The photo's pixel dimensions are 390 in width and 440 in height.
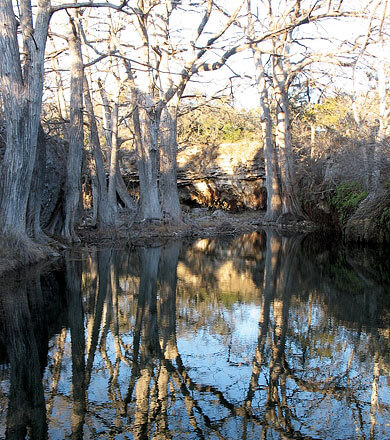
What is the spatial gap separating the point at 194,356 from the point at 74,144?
43.6ft

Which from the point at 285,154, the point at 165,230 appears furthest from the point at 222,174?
the point at 165,230

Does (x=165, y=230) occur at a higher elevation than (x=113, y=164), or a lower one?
lower

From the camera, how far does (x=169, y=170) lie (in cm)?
2247

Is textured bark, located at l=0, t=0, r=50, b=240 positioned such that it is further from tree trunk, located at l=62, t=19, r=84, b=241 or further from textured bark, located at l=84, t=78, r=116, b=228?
textured bark, located at l=84, t=78, r=116, b=228

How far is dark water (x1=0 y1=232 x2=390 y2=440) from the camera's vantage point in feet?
13.7

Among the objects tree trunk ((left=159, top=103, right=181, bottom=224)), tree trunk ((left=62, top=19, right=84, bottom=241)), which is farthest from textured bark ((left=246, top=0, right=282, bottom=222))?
tree trunk ((left=62, top=19, right=84, bottom=241))

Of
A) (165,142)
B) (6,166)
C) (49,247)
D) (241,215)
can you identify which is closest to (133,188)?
(241,215)

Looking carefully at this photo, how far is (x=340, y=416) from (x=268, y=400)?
2.03 ft

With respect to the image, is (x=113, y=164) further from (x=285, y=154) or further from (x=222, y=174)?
(x=222, y=174)

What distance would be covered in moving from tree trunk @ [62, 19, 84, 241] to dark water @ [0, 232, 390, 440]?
644 centimetres

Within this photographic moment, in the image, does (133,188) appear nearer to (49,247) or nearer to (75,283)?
(49,247)

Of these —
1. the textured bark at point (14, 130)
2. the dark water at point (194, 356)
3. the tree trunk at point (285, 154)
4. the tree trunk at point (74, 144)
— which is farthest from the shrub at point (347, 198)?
the textured bark at point (14, 130)

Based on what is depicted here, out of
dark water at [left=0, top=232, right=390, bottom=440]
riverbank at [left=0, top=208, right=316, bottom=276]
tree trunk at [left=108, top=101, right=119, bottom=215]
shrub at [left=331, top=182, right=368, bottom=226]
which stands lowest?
dark water at [left=0, top=232, right=390, bottom=440]

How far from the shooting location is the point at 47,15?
43.9 ft
